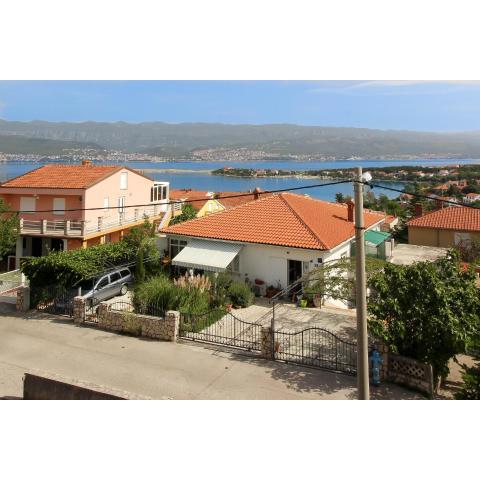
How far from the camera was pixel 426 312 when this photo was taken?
11.1 meters

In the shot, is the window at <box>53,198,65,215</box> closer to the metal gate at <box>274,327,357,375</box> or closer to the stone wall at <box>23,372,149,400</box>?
the metal gate at <box>274,327,357,375</box>

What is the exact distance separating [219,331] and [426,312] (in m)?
7.47

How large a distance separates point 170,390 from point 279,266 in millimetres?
10422

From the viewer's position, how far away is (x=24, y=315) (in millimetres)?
18141

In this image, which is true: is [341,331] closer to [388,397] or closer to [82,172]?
[388,397]

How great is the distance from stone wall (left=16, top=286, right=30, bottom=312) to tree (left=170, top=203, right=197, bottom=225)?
Answer: 16.9m

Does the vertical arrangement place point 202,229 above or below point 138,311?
above

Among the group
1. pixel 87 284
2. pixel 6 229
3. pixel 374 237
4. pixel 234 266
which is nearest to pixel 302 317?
pixel 234 266

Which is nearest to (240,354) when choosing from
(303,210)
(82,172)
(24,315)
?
(24,315)

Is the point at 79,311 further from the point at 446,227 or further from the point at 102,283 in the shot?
the point at 446,227

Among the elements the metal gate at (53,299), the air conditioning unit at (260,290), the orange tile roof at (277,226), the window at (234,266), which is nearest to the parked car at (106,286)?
the metal gate at (53,299)

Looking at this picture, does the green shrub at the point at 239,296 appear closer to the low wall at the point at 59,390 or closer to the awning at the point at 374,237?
the low wall at the point at 59,390

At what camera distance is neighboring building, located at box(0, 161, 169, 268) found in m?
29.5

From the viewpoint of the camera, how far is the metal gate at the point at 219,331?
47.6ft
